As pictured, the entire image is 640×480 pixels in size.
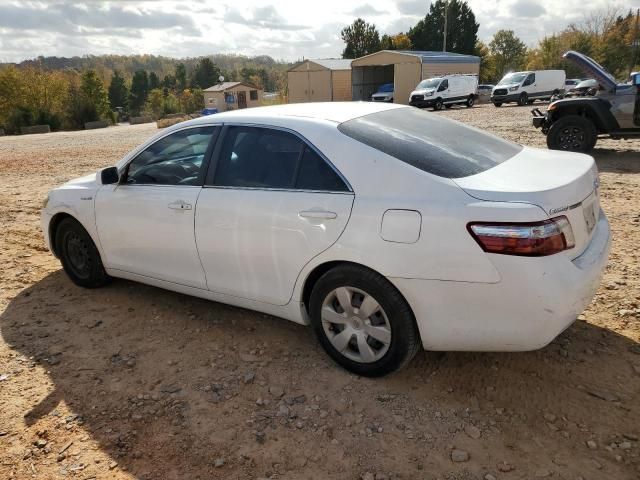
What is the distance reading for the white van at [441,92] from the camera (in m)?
28.8

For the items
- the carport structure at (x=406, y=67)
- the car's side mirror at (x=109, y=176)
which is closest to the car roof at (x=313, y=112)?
the car's side mirror at (x=109, y=176)

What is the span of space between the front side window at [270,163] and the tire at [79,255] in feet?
5.47

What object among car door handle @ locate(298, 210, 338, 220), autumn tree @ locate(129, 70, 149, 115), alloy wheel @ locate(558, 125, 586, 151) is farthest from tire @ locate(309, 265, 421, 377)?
autumn tree @ locate(129, 70, 149, 115)

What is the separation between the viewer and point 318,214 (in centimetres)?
287

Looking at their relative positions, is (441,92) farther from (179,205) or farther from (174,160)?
(179,205)

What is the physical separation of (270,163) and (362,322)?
1186 millimetres

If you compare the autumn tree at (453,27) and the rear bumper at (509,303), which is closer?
the rear bumper at (509,303)

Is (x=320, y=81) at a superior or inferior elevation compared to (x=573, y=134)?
superior

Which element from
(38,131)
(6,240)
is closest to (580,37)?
(38,131)

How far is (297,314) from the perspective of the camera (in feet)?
10.4

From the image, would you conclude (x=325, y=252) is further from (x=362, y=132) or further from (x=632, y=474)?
Result: (x=632, y=474)

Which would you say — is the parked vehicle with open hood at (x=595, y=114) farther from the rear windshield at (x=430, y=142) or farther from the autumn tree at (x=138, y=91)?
the autumn tree at (x=138, y=91)

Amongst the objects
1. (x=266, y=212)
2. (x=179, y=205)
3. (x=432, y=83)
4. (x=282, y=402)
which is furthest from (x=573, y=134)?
(x=432, y=83)

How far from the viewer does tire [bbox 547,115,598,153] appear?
9.51 metres
